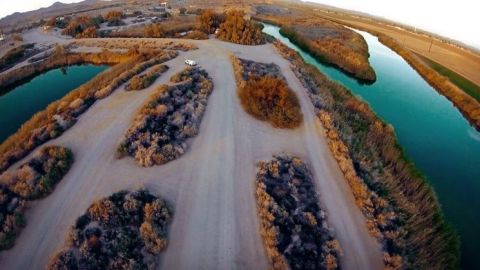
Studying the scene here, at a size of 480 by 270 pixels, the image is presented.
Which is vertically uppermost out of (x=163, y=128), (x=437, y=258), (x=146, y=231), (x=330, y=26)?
(x=330, y=26)

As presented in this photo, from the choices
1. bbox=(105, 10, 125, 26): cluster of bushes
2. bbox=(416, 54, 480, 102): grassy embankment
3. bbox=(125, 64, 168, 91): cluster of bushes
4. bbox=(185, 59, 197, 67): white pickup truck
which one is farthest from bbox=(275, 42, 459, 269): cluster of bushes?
bbox=(105, 10, 125, 26): cluster of bushes

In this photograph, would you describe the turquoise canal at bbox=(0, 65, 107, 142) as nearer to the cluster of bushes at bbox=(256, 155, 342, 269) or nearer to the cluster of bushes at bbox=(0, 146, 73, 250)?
the cluster of bushes at bbox=(0, 146, 73, 250)

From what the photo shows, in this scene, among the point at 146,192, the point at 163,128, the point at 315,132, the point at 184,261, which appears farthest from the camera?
the point at 315,132

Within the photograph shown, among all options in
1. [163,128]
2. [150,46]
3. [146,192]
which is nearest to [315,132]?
[163,128]

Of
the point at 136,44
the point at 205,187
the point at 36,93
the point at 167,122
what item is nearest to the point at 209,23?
the point at 136,44

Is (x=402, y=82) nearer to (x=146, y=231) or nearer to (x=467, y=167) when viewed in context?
(x=467, y=167)
